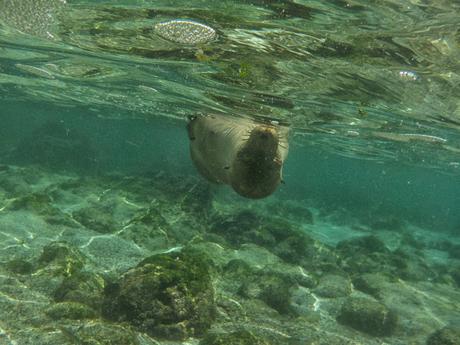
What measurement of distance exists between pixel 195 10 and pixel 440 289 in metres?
14.8

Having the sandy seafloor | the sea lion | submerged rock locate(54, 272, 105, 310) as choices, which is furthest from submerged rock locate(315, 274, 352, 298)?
the sea lion

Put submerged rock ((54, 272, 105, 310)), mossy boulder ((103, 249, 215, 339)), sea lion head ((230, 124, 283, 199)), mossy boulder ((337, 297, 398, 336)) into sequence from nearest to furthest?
sea lion head ((230, 124, 283, 199)), mossy boulder ((103, 249, 215, 339)), submerged rock ((54, 272, 105, 310)), mossy boulder ((337, 297, 398, 336))

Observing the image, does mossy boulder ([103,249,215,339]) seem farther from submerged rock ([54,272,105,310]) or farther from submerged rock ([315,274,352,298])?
submerged rock ([315,274,352,298])

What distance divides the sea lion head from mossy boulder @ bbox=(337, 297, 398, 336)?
28.4ft

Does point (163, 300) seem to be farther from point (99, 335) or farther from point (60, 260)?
point (60, 260)

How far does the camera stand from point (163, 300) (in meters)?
7.91

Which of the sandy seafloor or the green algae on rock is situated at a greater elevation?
the green algae on rock

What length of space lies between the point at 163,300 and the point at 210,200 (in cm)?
1158

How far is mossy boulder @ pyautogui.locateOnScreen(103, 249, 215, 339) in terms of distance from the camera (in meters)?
7.83

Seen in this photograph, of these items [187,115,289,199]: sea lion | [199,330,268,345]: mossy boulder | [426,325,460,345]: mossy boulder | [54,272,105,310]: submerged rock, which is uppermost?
[187,115,289,199]: sea lion

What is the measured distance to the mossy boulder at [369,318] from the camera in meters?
10.9

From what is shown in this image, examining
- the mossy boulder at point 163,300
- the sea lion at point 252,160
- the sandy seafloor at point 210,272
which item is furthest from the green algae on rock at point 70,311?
the sea lion at point 252,160

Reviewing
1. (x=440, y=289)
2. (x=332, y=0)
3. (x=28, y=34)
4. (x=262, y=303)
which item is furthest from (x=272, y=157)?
(x=440, y=289)

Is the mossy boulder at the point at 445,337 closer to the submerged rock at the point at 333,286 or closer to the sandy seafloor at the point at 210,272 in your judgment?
the sandy seafloor at the point at 210,272
